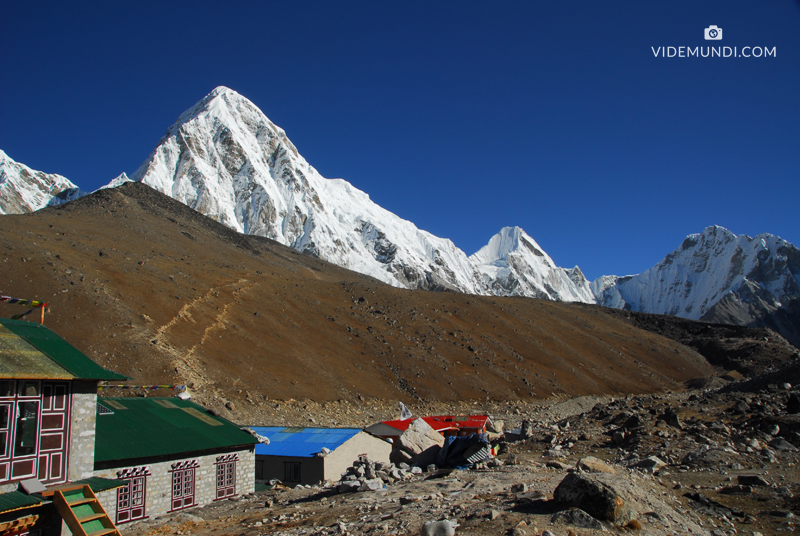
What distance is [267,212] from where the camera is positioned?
198 m

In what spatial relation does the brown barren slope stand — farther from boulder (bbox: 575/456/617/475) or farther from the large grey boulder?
boulder (bbox: 575/456/617/475)

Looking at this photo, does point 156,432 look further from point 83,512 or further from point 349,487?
A: point 349,487

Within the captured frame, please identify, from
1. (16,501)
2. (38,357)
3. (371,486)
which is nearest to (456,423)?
(371,486)

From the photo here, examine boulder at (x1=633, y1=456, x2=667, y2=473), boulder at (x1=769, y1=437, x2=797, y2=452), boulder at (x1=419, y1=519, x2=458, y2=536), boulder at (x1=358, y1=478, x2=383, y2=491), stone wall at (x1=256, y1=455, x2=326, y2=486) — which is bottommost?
stone wall at (x1=256, y1=455, x2=326, y2=486)

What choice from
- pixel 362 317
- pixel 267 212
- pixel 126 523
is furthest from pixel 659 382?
pixel 267 212

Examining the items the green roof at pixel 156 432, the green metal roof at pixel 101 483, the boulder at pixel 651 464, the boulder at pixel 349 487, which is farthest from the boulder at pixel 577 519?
the green roof at pixel 156 432

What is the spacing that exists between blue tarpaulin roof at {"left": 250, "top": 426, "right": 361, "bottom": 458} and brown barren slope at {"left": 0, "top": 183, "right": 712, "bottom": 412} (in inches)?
563

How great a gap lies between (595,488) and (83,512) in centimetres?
1251

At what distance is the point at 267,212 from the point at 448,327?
451ft

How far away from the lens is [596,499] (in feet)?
37.0

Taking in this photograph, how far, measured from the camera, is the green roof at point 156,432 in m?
17.9

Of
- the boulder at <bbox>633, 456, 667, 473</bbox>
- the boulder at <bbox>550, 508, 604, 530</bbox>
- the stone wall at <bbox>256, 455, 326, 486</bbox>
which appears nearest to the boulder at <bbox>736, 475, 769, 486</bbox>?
the boulder at <bbox>633, 456, 667, 473</bbox>

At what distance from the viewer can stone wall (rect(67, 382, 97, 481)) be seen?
15.1 m

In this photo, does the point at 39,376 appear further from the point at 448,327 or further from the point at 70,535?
the point at 448,327
